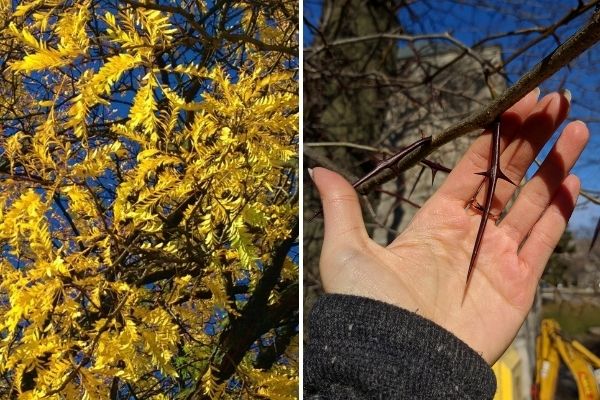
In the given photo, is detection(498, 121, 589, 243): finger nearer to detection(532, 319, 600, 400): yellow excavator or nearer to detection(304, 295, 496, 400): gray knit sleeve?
detection(304, 295, 496, 400): gray knit sleeve

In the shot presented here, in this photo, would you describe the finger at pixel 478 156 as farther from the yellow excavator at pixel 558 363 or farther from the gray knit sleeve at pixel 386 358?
the yellow excavator at pixel 558 363

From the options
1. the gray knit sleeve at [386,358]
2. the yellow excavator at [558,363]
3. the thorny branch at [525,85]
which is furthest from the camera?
the yellow excavator at [558,363]

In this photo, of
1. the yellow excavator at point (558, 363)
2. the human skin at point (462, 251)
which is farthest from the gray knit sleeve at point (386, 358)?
the yellow excavator at point (558, 363)

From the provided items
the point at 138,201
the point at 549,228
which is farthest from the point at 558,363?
the point at 138,201

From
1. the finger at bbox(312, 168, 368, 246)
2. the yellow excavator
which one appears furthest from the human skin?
the yellow excavator

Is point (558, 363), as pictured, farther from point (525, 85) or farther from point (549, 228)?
point (525, 85)

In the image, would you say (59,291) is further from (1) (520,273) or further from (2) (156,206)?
(1) (520,273)

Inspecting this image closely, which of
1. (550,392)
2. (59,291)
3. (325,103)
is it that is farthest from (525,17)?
(59,291)

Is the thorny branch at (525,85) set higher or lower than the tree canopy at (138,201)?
higher
